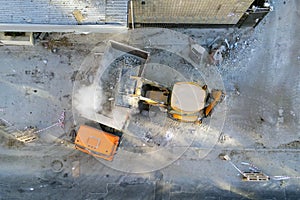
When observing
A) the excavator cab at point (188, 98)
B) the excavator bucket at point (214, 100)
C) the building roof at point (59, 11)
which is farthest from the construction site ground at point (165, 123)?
the building roof at point (59, 11)

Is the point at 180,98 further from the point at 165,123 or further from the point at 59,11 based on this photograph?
the point at 59,11

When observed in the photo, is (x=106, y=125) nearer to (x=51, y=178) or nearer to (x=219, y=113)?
(x=51, y=178)

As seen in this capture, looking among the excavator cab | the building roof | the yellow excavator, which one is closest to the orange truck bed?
the yellow excavator

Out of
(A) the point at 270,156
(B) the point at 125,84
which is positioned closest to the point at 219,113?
(A) the point at 270,156

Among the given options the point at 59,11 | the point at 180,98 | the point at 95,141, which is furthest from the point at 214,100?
the point at 59,11

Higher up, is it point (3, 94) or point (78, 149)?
point (3, 94)

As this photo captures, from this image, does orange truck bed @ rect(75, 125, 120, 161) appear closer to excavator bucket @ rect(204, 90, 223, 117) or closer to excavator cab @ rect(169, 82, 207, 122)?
excavator cab @ rect(169, 82, 207, 122)
